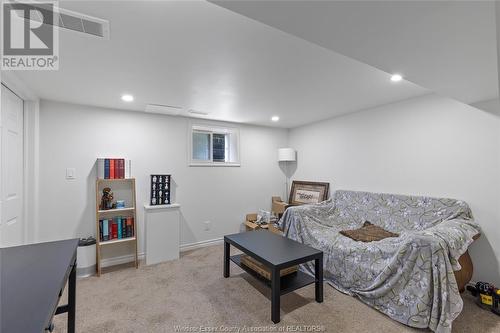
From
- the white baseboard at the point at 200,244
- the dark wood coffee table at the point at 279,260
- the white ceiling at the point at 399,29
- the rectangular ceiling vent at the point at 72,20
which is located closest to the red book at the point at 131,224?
the white baseboard at the point at 200,244

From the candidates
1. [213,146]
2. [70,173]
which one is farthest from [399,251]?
[70,173]

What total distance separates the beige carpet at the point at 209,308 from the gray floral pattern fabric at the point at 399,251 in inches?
6.7

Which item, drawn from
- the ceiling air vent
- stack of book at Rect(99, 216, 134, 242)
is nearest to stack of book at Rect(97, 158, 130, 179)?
stack of book at Rect(99, 216, 134, 242)

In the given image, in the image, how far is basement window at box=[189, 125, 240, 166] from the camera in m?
3.89

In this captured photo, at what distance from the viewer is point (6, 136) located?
222 centimetres

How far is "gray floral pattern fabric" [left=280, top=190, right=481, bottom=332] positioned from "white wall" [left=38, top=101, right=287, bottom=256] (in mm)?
1321

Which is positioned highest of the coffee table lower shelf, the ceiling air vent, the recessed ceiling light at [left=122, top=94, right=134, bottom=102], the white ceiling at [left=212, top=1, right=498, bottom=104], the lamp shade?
the recessed ceiling light at [left=122, top=94, right=134, bottom=102]

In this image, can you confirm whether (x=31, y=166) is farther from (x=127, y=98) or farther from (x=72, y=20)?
(x=72, y=20)

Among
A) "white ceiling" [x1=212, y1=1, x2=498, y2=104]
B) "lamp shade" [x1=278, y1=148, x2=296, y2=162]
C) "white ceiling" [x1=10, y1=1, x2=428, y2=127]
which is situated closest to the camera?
"white ceiling" [x1=212, y1=1, x2=498, y2=104]

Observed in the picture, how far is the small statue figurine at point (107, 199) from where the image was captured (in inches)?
117

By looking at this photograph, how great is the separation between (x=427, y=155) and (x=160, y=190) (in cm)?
356

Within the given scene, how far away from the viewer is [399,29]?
1.05m

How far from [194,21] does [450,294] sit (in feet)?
8.56

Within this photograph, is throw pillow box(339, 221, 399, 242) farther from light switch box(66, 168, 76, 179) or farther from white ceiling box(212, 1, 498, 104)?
light switch box(66, 168, 76, 179)
